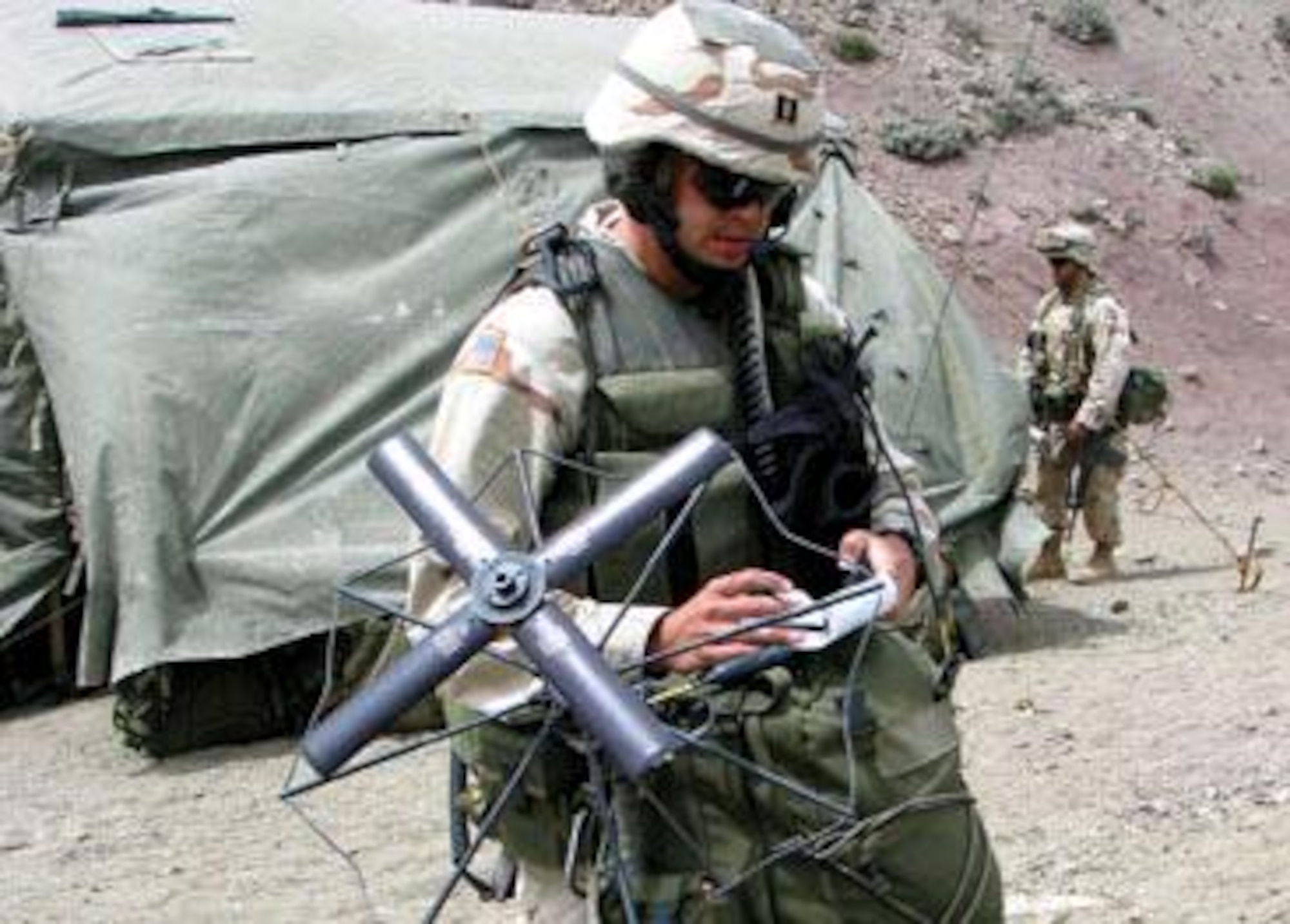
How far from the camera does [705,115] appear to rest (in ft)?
8.41

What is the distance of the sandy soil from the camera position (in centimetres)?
542

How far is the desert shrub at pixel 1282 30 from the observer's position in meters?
25.5

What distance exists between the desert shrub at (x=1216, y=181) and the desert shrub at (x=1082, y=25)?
9.62 feet

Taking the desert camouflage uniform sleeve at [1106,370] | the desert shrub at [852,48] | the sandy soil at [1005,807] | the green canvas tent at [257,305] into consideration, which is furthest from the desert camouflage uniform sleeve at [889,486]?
the desert shrub at [852,48]

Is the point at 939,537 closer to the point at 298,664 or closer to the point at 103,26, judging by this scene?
the point at 298,664

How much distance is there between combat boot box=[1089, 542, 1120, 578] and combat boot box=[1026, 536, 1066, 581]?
0.22 m

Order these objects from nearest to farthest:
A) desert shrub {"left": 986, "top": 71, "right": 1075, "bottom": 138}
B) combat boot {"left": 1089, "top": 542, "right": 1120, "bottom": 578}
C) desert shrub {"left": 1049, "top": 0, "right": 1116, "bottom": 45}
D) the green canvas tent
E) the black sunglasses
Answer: the black sunglasses
the green canvas tent
combat boot {"left": 1089, "top": 542, "right": 1120, "bottom": 578}
desert shrub {"left": 986, "top": 71, "right": 1075, "bottom": 138}
desert shrub {"left": 1049, "top": 0, "right": 1116, "bottom": 45}

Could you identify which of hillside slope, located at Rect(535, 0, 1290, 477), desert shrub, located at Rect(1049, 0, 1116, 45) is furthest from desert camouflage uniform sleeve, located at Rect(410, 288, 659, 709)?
desert shrub, located at Rect(1049, 0, 1116, 45)

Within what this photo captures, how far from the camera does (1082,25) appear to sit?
23.7 metres

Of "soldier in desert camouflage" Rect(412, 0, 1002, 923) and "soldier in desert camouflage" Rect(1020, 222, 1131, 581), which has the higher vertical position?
"soldier in desert camouflage" Rect(412, 0, 1002, 923)

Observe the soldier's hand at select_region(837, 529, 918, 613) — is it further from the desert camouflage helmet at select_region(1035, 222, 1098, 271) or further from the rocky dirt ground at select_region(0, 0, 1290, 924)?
the desert camouflage helmet at select_region(1035, 222, 1098, 271)

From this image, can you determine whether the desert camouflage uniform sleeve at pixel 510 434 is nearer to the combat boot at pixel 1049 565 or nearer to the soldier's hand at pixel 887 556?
the soldier's hand at pixel 887 556

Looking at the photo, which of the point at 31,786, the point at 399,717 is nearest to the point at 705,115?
the point at 399,717

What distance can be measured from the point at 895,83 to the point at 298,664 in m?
14.3
